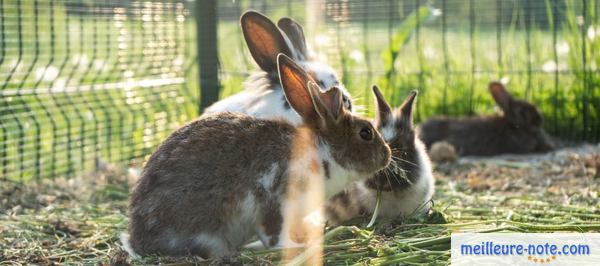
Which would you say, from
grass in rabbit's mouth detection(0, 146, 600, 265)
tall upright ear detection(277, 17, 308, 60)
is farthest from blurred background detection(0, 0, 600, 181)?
tall upright ear detection(277, 17, 308, 60)

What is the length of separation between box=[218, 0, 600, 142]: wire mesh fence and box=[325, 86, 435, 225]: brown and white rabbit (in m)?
2.65

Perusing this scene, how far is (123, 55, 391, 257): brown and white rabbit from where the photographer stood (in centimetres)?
372

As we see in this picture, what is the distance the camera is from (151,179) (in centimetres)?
381

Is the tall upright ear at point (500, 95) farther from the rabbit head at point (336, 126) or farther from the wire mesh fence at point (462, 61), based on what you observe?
the rabbit head at point (336, 126)

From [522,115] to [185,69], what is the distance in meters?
2.97

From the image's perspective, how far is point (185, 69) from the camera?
7703mm

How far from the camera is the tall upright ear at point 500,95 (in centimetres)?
754

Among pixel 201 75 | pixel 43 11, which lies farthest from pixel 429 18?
pixel 43 11

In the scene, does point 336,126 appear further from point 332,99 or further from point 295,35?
point 295,35

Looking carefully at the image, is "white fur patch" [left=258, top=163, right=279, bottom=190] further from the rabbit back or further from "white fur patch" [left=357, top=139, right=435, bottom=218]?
"white fur patch" [left=357, top=139, right=435, bottom=218]

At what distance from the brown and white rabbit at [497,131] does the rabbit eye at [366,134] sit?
10.8 feet

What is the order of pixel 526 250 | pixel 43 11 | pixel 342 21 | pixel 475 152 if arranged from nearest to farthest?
pixel 526 250, pixel 43 11, pixel 475 152, pixel 342 21

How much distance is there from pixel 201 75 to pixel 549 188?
314 centimetres

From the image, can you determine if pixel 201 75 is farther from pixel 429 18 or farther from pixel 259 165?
pixel 259 165
